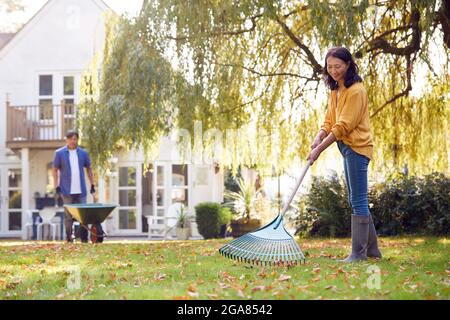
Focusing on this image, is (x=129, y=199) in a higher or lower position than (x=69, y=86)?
lower

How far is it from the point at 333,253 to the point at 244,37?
4.47 meters

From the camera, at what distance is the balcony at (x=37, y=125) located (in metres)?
19.0

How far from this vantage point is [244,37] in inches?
413

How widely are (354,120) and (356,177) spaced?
1.54 feet

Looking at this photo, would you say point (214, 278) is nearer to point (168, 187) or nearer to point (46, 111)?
point (168, 187)

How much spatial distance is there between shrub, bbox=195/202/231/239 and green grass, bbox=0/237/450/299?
420 inches

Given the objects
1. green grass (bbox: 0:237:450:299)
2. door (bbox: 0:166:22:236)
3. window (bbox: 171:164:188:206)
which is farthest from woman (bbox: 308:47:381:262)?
door (bbox: 0:166:22:236)

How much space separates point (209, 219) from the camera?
58.4 feet

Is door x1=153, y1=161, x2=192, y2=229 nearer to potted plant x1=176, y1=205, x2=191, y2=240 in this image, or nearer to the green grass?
potted plant x1=176, y1=205, x2=191, y2=240

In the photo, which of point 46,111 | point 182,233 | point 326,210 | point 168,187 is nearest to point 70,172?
point 326,210

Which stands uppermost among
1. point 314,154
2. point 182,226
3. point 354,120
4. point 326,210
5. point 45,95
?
point 45,95

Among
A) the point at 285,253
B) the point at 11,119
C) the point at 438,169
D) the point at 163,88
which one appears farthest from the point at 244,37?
the point at 11,119
